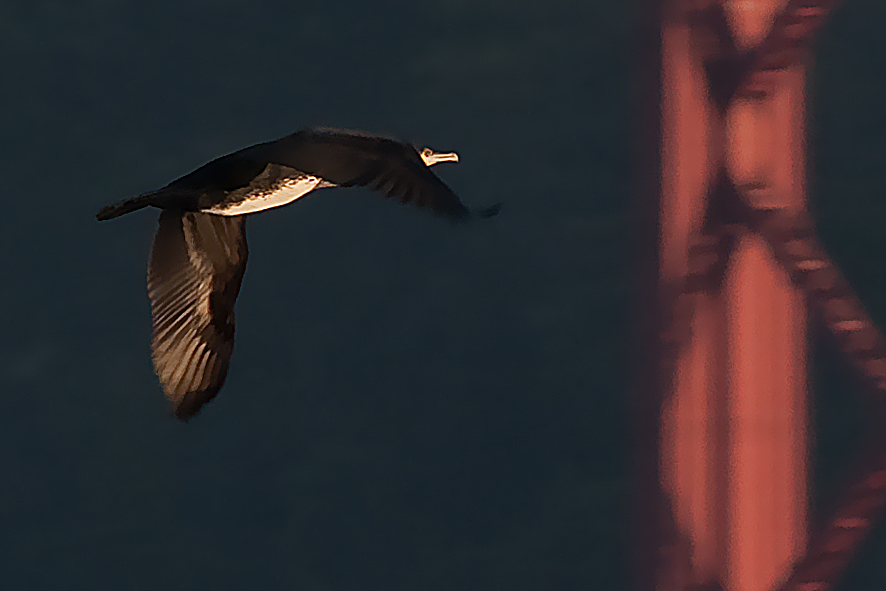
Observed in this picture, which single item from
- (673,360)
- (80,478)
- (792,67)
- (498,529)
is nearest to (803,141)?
(792,67)

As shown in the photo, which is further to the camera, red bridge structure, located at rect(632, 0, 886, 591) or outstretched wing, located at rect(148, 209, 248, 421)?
outstretched wing, located at rect(148, 209, 248, 421)

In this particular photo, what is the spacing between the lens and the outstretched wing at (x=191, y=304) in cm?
729

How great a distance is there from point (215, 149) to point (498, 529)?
7.02 metres

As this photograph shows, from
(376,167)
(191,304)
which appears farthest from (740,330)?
(191,304)

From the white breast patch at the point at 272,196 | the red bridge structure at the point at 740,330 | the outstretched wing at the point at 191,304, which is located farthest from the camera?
the outstretched wing at the point at 191,304

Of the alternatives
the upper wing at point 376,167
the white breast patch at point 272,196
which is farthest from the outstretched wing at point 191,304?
the upper wing at point 376,167

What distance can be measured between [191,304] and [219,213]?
2.78ft

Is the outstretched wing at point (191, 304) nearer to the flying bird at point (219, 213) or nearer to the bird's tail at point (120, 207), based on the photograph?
the flying bird at point (219, 213)

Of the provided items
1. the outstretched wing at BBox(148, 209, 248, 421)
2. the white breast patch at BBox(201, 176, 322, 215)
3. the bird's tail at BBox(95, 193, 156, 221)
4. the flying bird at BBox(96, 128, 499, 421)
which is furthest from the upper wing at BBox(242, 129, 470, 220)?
the outstretched wing at BBox(148, 209, 248, 421)

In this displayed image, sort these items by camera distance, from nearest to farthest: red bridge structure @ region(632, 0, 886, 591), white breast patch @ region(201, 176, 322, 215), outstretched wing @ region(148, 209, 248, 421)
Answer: red bridge structure @ region(632, 0, 886, 591)
white breast patch @ region(201, 176, 322, 215)
outstretched wing @ region(148, 209, 248, 421)

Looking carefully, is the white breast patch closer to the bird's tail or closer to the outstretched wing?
the bird's tail

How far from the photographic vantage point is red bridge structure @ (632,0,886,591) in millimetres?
4906

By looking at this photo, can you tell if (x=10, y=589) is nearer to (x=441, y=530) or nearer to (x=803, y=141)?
(x=441, y=530)

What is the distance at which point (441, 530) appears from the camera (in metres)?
19.6
